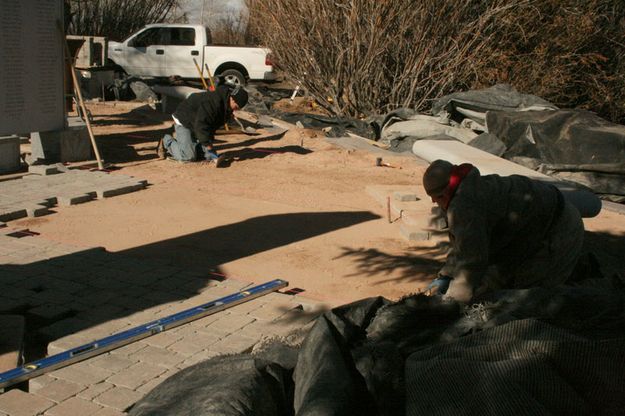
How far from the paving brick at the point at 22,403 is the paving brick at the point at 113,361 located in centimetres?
51

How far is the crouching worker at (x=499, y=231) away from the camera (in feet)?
14.0

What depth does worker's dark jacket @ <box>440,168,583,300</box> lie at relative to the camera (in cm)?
427

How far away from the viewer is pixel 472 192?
434 centimetres

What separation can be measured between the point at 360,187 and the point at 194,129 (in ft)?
9.29

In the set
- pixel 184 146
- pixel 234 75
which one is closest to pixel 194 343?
pixel 184 146

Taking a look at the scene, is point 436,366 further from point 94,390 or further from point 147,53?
point 147,53

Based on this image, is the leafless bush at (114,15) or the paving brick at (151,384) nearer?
the paving brick at (151,384)

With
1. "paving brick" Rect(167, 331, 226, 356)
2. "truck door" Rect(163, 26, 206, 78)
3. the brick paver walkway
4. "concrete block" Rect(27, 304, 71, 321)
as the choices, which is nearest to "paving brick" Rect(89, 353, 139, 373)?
the brick paver walkway

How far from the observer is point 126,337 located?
4.87 m

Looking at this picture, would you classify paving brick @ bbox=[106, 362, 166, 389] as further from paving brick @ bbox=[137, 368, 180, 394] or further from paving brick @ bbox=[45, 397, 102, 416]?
paving brick @ bbox=[45, 397, 102, 416]

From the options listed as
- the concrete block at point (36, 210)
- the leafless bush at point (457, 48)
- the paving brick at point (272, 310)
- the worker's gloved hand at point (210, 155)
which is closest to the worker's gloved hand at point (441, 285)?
the paving brick at point (272, 310)

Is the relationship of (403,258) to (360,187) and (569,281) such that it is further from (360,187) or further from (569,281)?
(360,187)

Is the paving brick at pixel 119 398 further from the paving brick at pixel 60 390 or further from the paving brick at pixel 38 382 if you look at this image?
the paving brick at pixel 38 382

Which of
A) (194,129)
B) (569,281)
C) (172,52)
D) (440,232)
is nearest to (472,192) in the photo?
(569,281)
